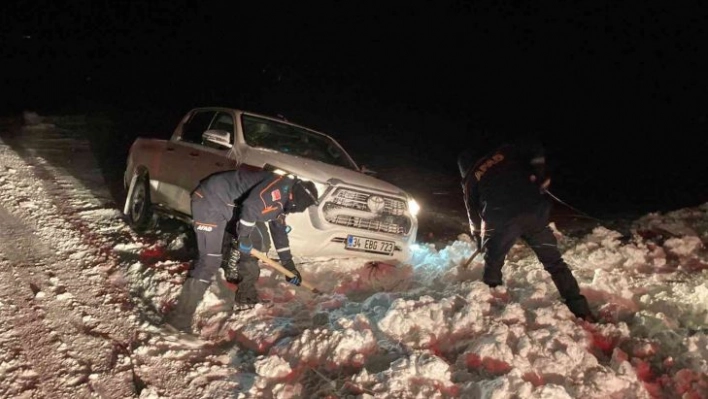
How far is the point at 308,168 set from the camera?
5.41m

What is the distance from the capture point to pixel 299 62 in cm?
3762

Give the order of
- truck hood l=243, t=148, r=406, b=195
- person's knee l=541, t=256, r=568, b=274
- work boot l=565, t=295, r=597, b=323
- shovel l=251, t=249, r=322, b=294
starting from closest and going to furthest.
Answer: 1. work boot l=565, t=295, r=597, b=323
2. shovel l=251, t=249, r=322, b=294
3. person's knee l=541, t=256, r=568, b=274
4. truck hood l=243, t=148, r=406, b=195

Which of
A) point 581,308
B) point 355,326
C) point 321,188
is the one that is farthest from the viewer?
point 321,188

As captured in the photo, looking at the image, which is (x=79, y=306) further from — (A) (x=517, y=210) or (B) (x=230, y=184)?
(A) (x=517, y=210)

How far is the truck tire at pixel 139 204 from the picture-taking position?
646 cm

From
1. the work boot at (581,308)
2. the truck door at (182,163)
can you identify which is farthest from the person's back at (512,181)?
the truck door at (182,163)

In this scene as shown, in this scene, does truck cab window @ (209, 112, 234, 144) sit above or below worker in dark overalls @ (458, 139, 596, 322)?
above

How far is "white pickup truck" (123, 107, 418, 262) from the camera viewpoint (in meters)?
5.26

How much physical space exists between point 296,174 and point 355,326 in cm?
171

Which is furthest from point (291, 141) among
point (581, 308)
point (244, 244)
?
point (581, 308)

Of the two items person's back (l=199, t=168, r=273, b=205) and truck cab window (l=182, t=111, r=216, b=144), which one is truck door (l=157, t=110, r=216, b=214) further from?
person's back (l=199, t=168, r=273, b=205)

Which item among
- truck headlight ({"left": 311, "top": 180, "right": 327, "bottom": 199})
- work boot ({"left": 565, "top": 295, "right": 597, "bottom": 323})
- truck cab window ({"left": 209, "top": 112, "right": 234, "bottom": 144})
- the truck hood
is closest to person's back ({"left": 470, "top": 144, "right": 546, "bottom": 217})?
work boot ({"left": 565, "top": 295, "right": 597, "bottom": 323})

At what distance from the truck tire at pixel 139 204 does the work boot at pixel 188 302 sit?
2.24 metres

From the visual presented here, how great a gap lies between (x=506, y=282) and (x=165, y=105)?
24.6 m
